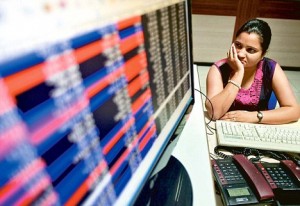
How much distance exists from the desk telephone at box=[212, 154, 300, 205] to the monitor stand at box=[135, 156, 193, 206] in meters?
0.13

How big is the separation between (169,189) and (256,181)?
288mm

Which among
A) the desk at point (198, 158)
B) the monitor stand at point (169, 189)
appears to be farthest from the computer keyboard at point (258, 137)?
the monitor stand at point (169, 189)

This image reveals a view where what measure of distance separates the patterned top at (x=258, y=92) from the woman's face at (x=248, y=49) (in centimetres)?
9

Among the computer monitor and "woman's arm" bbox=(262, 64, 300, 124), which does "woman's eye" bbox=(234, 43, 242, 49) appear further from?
the computer monitor

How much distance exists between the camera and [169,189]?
1.98ft

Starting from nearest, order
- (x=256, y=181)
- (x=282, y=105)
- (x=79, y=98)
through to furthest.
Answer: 1. (x=79, y=98)
2. (x=256, y=181)
3. (x=282, y=105)

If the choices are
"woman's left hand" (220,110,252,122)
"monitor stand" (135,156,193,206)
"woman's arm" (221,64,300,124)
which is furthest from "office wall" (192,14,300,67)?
"monitor stand" (135,156,193,206)

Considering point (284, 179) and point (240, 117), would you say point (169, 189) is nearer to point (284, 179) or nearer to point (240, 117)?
point (284, 179)

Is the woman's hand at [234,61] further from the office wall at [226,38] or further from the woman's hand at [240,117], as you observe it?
the office wall at [226,38]

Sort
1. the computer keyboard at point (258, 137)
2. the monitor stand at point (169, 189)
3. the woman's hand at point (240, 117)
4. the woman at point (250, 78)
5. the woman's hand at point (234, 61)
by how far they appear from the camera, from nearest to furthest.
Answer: the monitor stand at point (169, 189)
the computer keyboard at point (258, 137)
the woman's hand at point (240, 117)
the woman at point (250, 78)
the woman's hand at point (234, 61)

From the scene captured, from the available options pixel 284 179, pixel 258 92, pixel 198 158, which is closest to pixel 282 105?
pixel 258 92

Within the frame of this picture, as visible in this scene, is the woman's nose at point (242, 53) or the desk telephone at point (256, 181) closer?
the desk telephone at point (256, 181)

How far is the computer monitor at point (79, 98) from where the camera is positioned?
215 mm

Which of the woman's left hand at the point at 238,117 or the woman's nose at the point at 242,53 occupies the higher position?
the woman's nose at the point at 242,53
